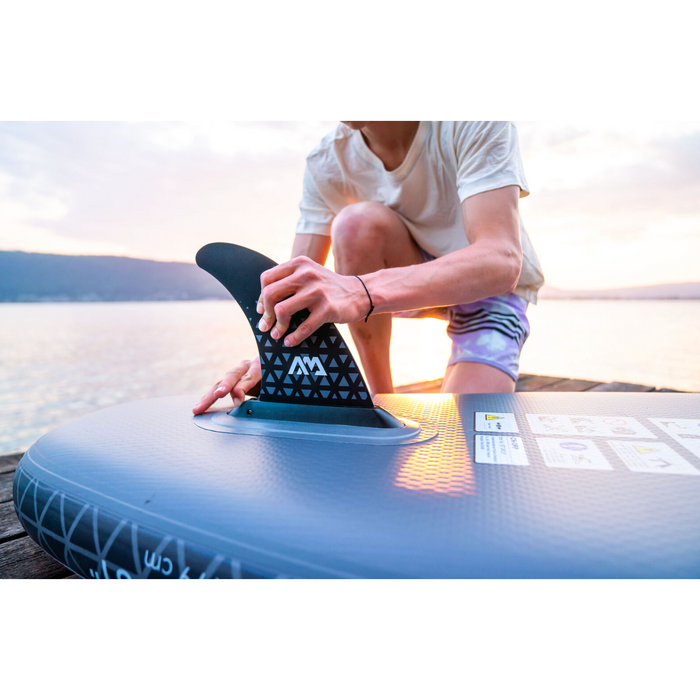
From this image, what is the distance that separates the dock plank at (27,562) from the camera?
722 mm

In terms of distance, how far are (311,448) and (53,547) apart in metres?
0.40

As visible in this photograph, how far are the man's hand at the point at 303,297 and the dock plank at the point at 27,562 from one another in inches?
20.2

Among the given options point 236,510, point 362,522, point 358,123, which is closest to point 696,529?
point 362,522

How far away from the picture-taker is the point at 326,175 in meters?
1.55

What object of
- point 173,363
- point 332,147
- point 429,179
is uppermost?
point 332,147

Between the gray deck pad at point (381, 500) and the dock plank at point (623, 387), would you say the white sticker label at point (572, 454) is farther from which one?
the dock plank at point (623, 387)

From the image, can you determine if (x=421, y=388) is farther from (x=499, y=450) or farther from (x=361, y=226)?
(x=499, y=450)

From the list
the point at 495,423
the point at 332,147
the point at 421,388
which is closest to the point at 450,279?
the point at 495,423

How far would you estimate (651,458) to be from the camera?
66 centimetres

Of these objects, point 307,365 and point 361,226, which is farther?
point 361,226

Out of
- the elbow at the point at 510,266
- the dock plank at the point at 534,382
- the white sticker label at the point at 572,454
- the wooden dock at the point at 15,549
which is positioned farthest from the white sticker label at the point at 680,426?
the dock plank at the point at 534,382

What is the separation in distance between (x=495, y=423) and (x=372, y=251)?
2.33ft

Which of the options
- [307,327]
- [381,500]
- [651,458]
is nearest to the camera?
[381,500]

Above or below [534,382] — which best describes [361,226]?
above
